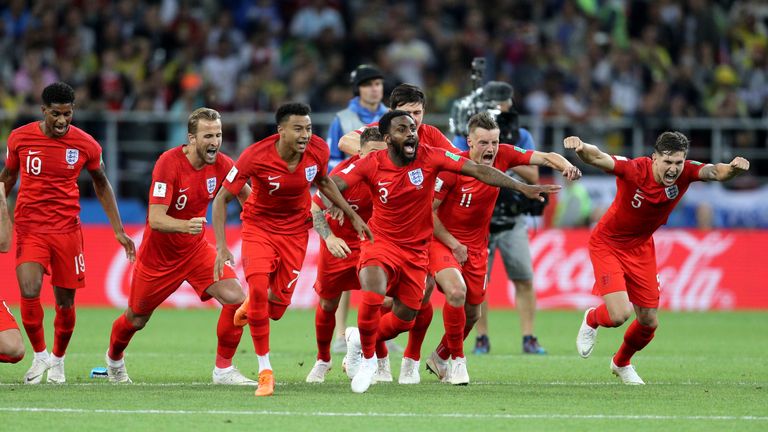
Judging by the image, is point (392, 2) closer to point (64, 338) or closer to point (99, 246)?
point (99, 246)

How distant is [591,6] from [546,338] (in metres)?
10.7

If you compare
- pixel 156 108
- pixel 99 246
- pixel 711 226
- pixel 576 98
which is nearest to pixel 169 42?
pixel 156 108

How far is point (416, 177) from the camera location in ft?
34.9

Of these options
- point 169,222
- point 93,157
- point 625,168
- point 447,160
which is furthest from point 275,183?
point 625,168

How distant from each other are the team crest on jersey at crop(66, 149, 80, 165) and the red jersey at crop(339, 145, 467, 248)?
7.83 ft

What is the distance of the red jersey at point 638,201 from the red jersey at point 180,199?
3455 millimetres

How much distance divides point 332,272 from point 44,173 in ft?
8.71

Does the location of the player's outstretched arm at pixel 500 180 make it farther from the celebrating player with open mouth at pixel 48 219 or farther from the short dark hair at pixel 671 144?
the celebrating player with open mouth at pixel 48 219

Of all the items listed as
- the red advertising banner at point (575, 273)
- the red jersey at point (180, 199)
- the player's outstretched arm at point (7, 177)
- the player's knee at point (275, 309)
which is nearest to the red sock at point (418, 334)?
A: the player's knee at point (275, 309)

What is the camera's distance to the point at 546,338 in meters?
16.3

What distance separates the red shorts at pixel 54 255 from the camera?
1117cm

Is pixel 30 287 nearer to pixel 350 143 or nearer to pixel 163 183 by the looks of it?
pixel 163 183

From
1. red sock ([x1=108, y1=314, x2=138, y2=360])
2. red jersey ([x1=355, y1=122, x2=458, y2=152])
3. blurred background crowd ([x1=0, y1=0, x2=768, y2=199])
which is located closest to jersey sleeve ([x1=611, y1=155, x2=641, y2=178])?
red jersey ([x1=355, y1=122, x2=458, y2=152])

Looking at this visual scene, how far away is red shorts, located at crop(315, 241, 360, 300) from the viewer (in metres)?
11.5
